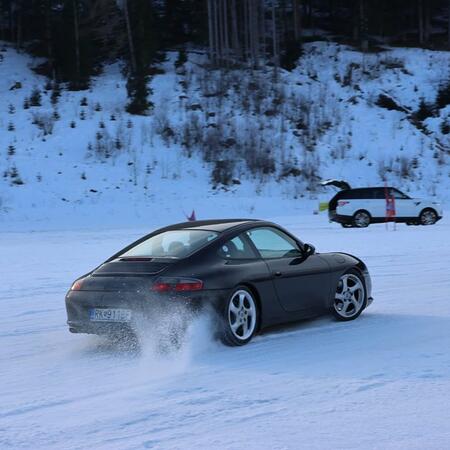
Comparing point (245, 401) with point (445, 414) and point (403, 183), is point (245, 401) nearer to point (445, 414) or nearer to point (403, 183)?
point (445, 414)

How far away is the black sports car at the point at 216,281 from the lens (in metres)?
7.46

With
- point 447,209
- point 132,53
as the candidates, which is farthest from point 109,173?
point 447,209

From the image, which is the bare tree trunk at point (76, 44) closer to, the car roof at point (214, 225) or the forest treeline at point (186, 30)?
the forest treeline at point (186, 30)

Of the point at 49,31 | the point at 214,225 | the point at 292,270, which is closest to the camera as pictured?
the point at 214,225

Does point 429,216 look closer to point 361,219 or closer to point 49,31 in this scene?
point 361,219

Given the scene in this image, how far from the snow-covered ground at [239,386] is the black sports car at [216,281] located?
28 cm

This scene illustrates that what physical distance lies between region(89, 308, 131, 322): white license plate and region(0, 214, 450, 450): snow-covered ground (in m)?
0.34

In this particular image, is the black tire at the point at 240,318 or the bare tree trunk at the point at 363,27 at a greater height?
the bare tree trunk at the point at 363,27

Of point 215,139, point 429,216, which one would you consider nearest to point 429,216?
point 429,216

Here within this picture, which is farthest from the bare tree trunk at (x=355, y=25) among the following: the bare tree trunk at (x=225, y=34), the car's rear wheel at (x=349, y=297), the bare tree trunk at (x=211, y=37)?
the car's rear wheel at (x=349, y=297)

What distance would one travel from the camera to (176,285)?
743 cm

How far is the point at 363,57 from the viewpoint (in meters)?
50.5

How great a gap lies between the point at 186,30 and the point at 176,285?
4904cm

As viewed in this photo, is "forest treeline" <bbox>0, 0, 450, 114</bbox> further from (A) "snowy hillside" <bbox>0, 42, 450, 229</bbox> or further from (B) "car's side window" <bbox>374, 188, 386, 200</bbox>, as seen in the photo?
(B) "car's side window" <bbox>374, 188, 386, 200</bbox>
